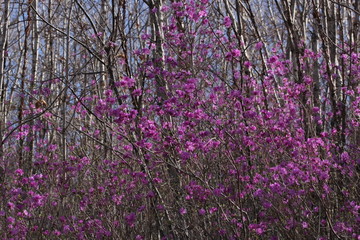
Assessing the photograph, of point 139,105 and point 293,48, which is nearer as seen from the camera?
point 139,105

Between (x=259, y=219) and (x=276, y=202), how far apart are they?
51 centimetres

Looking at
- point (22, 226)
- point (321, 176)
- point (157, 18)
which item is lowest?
point (22, 226)

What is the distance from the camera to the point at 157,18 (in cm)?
538

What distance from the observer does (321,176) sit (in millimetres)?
3623

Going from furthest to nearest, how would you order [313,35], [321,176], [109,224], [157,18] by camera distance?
[313,35], [157,18], [109,224], [321,176]

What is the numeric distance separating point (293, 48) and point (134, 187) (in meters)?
2.44

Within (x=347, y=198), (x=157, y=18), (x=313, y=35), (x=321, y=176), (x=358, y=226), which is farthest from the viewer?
(x=313, y=35)

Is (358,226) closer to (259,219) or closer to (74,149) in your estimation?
(259,219)

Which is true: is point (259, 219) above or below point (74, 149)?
below

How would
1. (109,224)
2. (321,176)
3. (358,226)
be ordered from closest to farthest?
(321,176) < (358,226) < (109,224)

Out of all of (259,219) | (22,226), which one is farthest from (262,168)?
(22,226)

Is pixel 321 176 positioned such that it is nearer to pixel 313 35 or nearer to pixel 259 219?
pixel 259 219

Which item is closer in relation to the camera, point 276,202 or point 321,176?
point 321,176

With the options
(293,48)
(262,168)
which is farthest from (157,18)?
(262,168)
